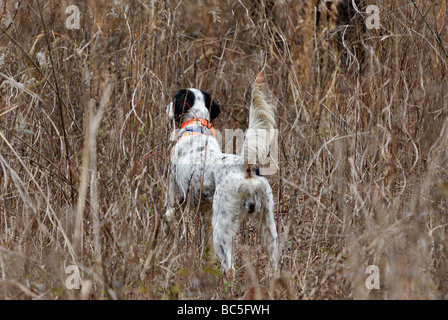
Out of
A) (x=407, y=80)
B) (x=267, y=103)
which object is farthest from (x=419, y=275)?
(x=407, y=80)

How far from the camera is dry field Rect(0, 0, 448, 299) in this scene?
2.27 meters

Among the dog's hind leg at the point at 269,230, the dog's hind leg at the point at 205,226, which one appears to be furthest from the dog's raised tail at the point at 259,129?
the dog's hind leg at the point at 205,226

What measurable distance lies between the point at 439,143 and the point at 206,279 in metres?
1.56

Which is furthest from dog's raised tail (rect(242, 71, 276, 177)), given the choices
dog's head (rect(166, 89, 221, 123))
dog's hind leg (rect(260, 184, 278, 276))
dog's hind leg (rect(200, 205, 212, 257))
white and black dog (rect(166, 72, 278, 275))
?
dog's head (rect(166, 89, 221, 123))

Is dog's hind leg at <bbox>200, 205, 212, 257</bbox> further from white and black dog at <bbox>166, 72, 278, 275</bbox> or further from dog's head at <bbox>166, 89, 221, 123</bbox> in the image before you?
dog's head at <bbox>166, 89, 221, 123</bbox>

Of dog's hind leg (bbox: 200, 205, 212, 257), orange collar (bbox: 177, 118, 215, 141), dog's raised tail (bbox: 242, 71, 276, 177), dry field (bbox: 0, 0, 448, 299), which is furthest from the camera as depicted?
orange collar (bbox: 177, 118, 215, 141)

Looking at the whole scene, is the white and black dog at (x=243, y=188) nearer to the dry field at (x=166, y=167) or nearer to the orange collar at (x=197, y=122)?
the dry field at (x=166, y=167)

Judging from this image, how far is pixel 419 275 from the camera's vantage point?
213cm

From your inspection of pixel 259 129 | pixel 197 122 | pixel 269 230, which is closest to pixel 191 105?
pixel 197 122

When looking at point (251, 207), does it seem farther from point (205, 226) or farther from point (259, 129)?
point (205, 226)

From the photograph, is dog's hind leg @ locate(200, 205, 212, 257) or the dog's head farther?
the dog's head

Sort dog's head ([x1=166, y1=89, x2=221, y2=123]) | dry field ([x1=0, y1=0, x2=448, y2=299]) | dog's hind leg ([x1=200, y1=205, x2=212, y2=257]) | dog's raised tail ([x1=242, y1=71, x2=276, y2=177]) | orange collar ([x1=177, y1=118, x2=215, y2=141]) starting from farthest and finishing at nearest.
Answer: dog's head ([x1=166, y1=89, x2=221, y2=123])
orange collar ([x1=177, y1=118, x2=215, y2=141])
dog's hind leg ([x1=200, y1=205, x2=212, y2=257])
dog's raised tail ([x1=242, y1=71, x2=276, y2=177])
dry field ([x1=0, y1=0, x2=448, y2=299])

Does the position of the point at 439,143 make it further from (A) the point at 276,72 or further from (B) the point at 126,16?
(B) the point at 126,16
